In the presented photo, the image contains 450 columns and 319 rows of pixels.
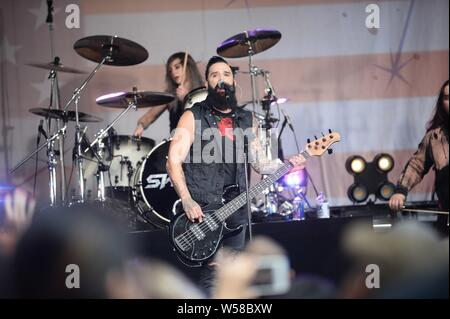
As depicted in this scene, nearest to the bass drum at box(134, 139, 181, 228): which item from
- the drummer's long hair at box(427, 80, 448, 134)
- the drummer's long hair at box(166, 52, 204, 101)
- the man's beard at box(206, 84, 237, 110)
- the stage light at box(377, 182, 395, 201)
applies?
the drummer's long hair at box(166, 52, 204, 101)

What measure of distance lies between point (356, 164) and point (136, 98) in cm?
207

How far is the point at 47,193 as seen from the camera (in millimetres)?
4605

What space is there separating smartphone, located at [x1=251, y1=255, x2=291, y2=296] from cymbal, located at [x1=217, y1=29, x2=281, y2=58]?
1.89 metres

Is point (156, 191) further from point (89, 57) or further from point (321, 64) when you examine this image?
point (321, 64)

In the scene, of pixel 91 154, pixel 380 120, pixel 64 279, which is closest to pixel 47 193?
pixel 91 154

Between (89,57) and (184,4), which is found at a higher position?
(184,4)

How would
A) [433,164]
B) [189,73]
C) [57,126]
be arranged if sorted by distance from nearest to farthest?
1. [433,164]
2. [57,126]
3. [189,73]

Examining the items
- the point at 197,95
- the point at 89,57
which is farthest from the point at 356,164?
the point at 89,57

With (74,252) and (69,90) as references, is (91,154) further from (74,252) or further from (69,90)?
(74,252)

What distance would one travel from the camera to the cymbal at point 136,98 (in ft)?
14.1

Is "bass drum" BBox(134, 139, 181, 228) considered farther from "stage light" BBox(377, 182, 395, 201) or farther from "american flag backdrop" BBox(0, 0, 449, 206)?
"stage light" BBox(377, 182, 395, 201)

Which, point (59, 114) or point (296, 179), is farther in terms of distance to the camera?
point (296, 179)

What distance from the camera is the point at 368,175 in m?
4.79

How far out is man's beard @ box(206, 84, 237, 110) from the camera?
3.26 meters
